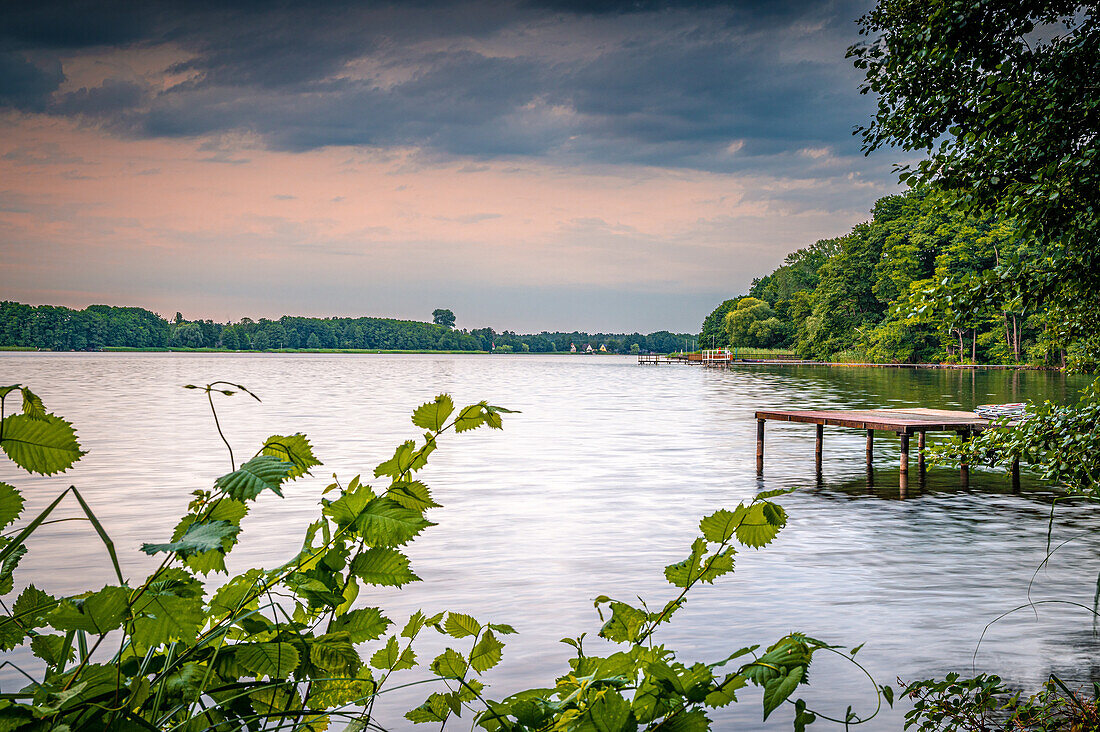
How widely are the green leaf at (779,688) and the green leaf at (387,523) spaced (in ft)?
1.77

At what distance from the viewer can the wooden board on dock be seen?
40.1 feet

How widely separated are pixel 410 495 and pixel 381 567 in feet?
0.44

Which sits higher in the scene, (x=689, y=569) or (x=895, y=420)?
(x=689, y=569)

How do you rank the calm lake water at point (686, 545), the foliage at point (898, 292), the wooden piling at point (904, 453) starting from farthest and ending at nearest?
1. the foliage at point (898, 292)
2. the wooden piling at point (904, 453)
3. the calm lake water at point (686, 545)

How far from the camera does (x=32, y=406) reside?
1.15 metres

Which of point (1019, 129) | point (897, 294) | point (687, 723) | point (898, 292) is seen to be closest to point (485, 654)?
point (687, 723)

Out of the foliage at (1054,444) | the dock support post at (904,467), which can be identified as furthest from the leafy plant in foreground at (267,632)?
the dock support post at (904,467)

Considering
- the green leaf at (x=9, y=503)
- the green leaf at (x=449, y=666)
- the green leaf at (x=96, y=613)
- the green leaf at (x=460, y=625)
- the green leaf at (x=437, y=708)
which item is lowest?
the green leaf at (x=437, y=708)

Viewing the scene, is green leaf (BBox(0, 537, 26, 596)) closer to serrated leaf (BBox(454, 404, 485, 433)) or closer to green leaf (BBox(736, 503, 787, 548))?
serrated leaf (BBox(454, 404, 485, 433))

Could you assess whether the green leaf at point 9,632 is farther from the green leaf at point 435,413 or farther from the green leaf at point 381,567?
the green leaf at point 435,413

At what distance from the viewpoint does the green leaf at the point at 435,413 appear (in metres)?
1.37

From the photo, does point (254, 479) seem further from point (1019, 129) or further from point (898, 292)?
point (898, 292)

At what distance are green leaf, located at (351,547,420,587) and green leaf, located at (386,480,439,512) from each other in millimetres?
94

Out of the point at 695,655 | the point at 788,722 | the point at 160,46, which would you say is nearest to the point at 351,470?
the point at 695,655
